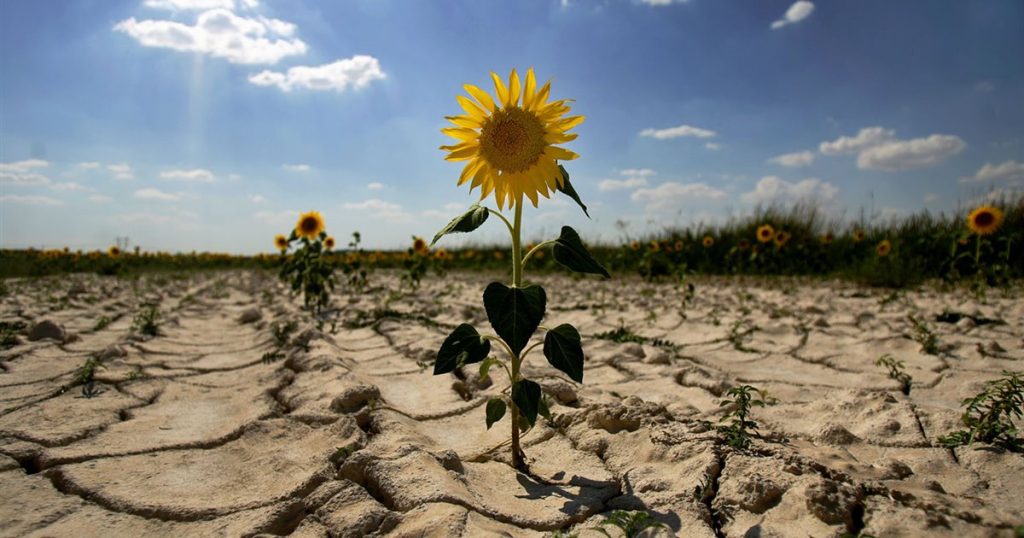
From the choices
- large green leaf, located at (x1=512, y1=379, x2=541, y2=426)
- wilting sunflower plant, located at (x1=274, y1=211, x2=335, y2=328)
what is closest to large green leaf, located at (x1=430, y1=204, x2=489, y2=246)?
large green leaf, located at (x1=512, y1=379, x2=541, y2=426)

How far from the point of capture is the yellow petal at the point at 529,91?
1398 millimetres

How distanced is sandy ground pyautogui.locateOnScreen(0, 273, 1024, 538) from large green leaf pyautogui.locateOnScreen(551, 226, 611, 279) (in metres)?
0.54

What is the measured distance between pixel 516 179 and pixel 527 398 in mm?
528

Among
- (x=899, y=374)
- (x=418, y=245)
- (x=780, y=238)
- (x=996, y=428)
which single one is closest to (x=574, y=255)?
(x=996, y=428)

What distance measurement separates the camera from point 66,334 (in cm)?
334

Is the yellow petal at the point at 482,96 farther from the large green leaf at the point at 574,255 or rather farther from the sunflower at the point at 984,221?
the sunflower at the point at 984,221

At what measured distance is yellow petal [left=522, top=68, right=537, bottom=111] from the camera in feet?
4.59

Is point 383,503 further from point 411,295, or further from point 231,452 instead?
point 411,295

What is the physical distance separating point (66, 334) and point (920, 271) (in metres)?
7.78

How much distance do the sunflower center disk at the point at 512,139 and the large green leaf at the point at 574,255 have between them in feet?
0.65

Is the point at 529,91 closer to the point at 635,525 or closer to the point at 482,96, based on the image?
the point at 482,96

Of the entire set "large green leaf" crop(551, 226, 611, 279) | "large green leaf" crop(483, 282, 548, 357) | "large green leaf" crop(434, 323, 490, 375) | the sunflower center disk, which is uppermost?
the sunflower center disk

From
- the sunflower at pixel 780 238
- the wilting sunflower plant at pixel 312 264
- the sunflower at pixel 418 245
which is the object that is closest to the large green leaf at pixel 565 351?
the wilting sunflower plant at pixel 312 264

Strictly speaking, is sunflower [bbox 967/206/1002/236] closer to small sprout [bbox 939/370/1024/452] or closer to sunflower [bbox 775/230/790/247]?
sunflower [bbox 775/230/790/247]
